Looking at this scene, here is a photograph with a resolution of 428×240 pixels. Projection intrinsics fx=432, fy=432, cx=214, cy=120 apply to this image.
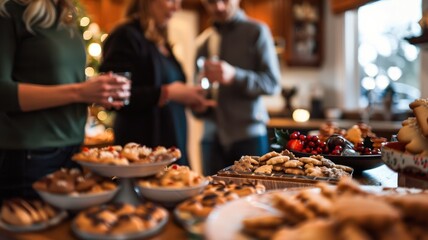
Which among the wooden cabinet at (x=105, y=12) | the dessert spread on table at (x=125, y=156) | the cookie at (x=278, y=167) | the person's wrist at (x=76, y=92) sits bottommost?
the cookie at (x=278, y=167)

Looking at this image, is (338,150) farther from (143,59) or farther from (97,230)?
(143,59)

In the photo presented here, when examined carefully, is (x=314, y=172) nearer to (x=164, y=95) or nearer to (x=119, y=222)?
(x=119, y=222)

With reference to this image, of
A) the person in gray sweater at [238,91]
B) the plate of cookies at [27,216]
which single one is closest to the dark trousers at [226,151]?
the person in gray sweater at [238,91]

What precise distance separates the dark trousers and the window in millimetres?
1631

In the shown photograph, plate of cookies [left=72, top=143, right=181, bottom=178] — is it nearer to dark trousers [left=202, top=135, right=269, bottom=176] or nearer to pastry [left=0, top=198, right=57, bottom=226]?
pastry [left=0, top=198, right=57, bottom=226]

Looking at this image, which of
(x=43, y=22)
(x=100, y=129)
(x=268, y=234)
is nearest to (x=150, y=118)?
(x=43, y=22)

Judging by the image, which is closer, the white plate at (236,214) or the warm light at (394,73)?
the white plate at (236,214)

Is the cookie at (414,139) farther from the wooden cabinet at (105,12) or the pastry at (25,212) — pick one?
the wooden cabinet at (105,12)

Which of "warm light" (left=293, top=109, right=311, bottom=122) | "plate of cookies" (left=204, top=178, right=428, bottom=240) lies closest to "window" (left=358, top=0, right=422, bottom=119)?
"warm light" (left=293, top=109, right=311, bottom=122)

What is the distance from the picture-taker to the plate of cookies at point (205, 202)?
75 centimetres

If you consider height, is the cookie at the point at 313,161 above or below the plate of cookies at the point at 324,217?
below

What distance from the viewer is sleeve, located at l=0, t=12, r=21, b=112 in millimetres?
1179

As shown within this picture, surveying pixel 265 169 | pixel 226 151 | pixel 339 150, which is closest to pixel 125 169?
pixel 265 169

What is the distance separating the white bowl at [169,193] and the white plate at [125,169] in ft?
0.12
